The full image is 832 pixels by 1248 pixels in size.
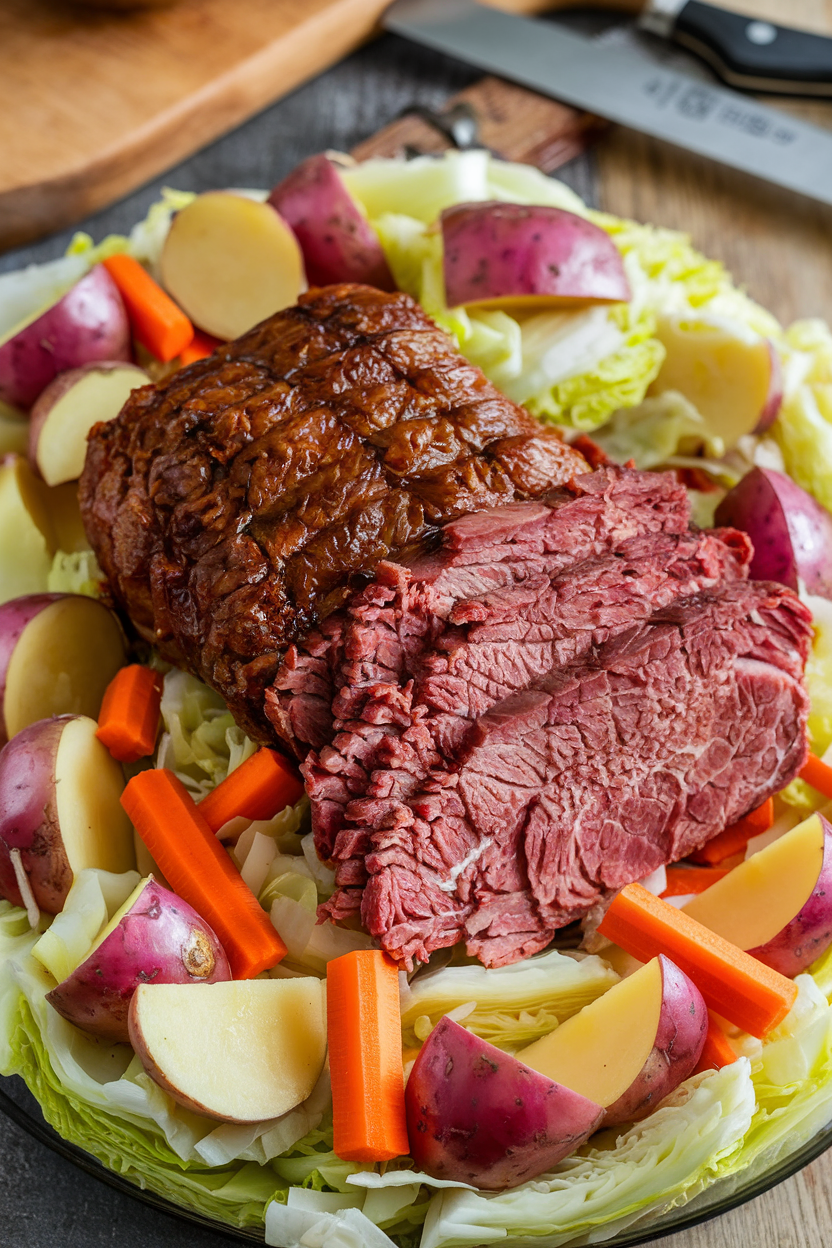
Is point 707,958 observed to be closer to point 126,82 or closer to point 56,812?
point 56,812

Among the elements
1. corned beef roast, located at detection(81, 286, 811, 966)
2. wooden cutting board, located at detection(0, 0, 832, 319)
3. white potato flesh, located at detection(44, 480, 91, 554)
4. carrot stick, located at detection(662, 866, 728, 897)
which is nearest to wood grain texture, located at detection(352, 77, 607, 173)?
wooden cutting board, located at detection(0, 0, 832, 319)

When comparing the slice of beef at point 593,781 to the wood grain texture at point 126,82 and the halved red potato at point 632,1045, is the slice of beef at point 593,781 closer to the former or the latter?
the halved red potato at point 632,1045

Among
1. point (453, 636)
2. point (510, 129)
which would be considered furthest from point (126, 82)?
point (453, 636)

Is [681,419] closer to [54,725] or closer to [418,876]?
[418,876]

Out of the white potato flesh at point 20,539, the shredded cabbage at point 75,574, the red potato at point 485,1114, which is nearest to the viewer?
the red potato at point 485,1114

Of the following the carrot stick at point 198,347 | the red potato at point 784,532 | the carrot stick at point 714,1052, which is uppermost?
the carrot stick at point 198,347

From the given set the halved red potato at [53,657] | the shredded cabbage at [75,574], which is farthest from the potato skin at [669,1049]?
the shredded cabbage at [75,574]
